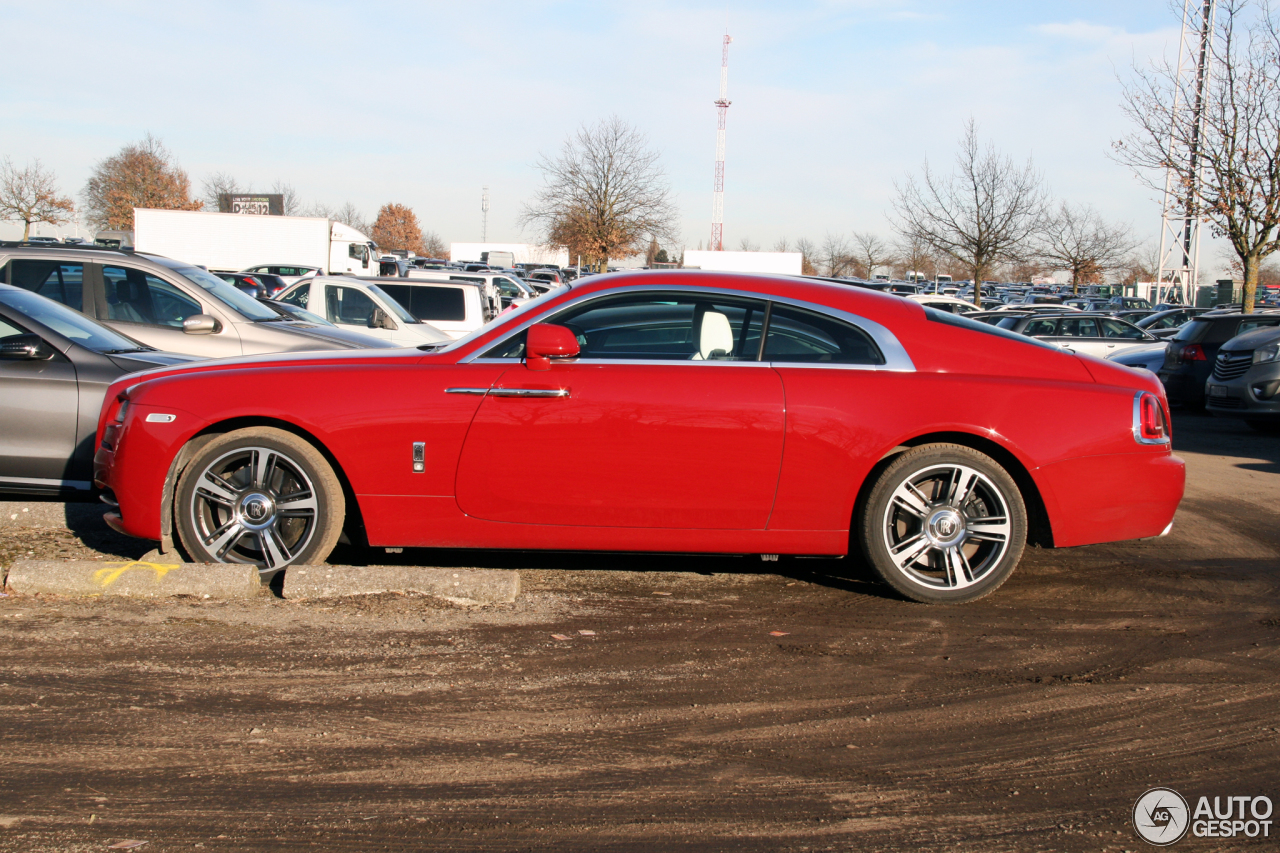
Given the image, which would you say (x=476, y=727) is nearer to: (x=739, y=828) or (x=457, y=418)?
(x=739, y=828)

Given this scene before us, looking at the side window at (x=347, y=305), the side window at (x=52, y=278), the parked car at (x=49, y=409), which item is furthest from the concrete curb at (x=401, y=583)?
the side window at (x=347, y=305)

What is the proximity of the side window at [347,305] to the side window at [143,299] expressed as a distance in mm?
5231

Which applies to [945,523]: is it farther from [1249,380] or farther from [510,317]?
[1249,380]

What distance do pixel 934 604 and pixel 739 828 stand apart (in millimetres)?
2335

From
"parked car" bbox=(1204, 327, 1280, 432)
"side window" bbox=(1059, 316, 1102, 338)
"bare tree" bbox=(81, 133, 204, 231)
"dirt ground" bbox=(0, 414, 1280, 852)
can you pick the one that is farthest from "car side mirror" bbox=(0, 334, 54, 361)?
"bare tree" bbox=(81, 133, 204, 231)

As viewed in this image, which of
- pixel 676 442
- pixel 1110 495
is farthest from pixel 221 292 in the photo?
pixel 1110 495

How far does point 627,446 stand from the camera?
14.7 feet

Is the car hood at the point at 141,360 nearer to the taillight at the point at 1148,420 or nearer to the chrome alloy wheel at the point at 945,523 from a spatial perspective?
the chrome alloy wheel at the point at 945,523

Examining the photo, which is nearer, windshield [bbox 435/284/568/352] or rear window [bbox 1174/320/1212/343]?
windshield [bbox 435/284/568/352]

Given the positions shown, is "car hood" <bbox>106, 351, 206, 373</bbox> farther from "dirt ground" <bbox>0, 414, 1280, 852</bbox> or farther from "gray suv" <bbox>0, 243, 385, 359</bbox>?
"gray suv" <bbox>0, 243, 385, 359</bbox>

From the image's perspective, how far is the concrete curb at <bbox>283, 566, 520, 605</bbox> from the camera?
447cm

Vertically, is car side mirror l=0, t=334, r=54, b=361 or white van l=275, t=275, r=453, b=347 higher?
white van l=275, t=275, r=453, b=347

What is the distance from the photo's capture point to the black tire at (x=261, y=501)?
4.61 metres

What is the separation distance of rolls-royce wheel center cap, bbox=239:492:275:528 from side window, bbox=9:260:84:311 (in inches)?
200
